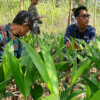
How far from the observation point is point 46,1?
11.5 meters

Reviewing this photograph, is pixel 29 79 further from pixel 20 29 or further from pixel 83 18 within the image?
pixel 83 18

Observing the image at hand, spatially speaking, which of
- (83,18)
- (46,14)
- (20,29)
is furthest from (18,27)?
(46,14)

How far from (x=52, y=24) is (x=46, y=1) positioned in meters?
2.42

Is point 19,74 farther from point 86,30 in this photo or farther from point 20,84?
point 86,30

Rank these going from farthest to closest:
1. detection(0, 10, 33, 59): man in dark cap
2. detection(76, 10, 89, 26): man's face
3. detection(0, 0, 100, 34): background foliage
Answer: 1. detection(0, 0, 100, 34): background foliage
2. detection(76, 10, 89, 26): man's face
3. detection(0, 10, 33, 59): man in dark cap

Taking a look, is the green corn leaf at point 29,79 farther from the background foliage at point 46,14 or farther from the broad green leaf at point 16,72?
the background foliage at point 46,14

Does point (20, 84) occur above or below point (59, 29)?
above

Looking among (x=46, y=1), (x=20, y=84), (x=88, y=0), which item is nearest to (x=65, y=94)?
(x=20, y=84)

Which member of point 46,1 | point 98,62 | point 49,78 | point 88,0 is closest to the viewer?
point 49,78

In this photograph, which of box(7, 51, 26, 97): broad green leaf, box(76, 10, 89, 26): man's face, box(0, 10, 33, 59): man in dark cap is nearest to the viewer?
box(7, 51, 26, 97): broad green leaf

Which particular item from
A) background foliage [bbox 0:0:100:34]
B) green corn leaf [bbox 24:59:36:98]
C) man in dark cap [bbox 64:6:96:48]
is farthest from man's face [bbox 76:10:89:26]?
background foliage [bbox 0:0:100:34]

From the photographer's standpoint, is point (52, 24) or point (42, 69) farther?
point (52, 24)

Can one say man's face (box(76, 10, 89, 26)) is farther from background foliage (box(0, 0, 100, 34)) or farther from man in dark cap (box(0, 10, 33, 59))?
background foliage (box(0, 0, 100, 34))

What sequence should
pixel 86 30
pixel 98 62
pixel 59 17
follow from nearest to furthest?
pixel 98 62
pixel 86 30
pixel 59 17
